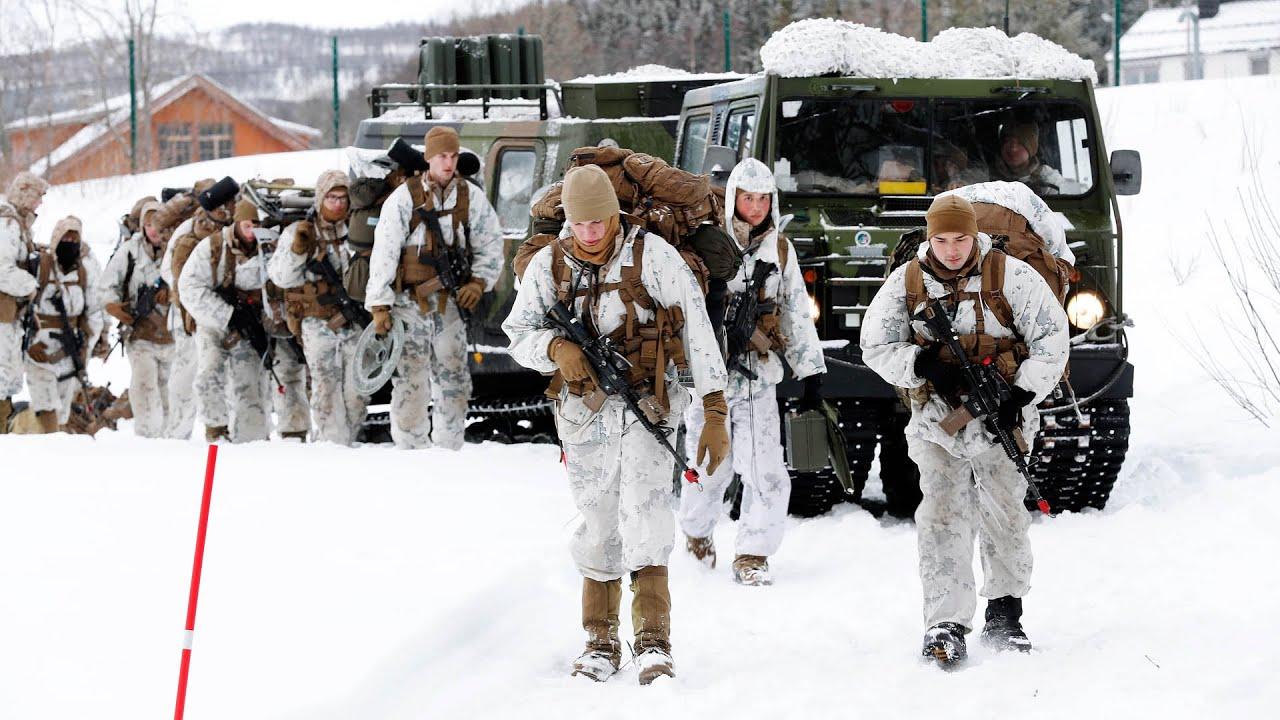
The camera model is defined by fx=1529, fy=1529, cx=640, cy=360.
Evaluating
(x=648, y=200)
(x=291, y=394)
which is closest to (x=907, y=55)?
(x=648, y=200)

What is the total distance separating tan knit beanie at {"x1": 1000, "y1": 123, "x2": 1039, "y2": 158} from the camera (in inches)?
321

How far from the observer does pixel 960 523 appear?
566cm

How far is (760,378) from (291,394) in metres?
4.74

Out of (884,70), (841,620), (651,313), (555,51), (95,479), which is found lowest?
(841,620)

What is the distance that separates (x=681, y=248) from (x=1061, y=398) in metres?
2.69

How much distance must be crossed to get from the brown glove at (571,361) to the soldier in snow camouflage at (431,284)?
11.7ft

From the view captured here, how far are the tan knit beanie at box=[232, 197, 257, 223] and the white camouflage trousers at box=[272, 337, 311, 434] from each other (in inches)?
37.4

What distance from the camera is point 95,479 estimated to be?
712 centimetres

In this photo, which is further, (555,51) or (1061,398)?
(555,51)

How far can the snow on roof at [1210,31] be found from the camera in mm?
41469

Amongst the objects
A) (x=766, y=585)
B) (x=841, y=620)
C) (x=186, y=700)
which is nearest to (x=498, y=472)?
(x=766, y=585)

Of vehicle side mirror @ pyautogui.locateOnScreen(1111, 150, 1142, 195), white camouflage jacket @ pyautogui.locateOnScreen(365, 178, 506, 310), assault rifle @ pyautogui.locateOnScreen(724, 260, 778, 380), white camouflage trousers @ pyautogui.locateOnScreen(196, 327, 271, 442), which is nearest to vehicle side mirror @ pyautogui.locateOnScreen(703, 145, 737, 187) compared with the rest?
assault rifle @ pyautogui.locateOnScreen(724, 260, 778, 380)

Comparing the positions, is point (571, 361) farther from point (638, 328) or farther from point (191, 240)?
point (191, 240)

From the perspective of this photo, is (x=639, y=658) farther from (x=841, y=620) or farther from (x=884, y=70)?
→ (x=884, y=70)
